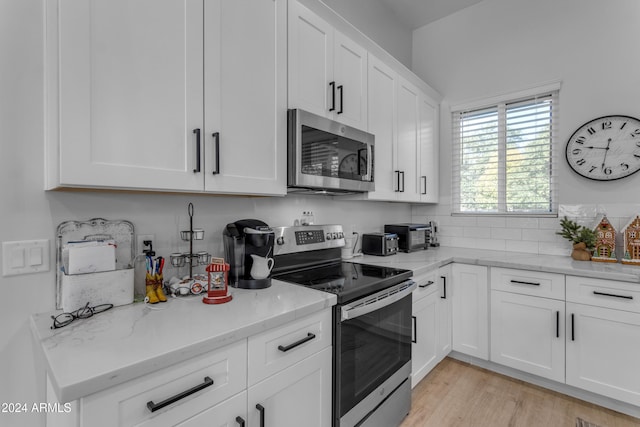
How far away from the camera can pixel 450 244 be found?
3252 mm

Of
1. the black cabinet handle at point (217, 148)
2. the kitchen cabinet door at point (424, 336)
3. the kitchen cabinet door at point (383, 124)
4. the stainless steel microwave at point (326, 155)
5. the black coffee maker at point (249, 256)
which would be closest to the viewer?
the black cabinet handle at point (217, 148)

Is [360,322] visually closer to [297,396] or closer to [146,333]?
[297,396]

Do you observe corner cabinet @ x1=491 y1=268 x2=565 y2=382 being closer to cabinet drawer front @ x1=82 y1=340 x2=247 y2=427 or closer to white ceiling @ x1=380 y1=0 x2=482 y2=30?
cabinet drawer front @ x1=82 y1=340 x2=247 y2=427

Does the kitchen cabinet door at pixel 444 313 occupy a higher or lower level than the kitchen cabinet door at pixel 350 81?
lower

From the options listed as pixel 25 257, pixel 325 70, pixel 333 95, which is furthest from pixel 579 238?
pixel 25 257

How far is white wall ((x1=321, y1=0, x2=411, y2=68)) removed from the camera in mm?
2680

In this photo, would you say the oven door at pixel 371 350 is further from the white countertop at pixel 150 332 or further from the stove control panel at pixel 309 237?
the stove control panel at pixel 309 237

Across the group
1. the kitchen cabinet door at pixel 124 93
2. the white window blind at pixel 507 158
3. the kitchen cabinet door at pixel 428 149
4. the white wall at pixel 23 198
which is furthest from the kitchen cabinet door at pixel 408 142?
the white wall at pixel 23 198

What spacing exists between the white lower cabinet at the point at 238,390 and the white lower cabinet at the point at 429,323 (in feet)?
3.10

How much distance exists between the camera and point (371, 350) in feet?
5.25

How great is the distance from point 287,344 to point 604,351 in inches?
82.8

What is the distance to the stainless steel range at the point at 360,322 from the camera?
1422 mm

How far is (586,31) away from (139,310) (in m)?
3.61

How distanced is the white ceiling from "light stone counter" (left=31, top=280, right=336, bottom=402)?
3079 mm
